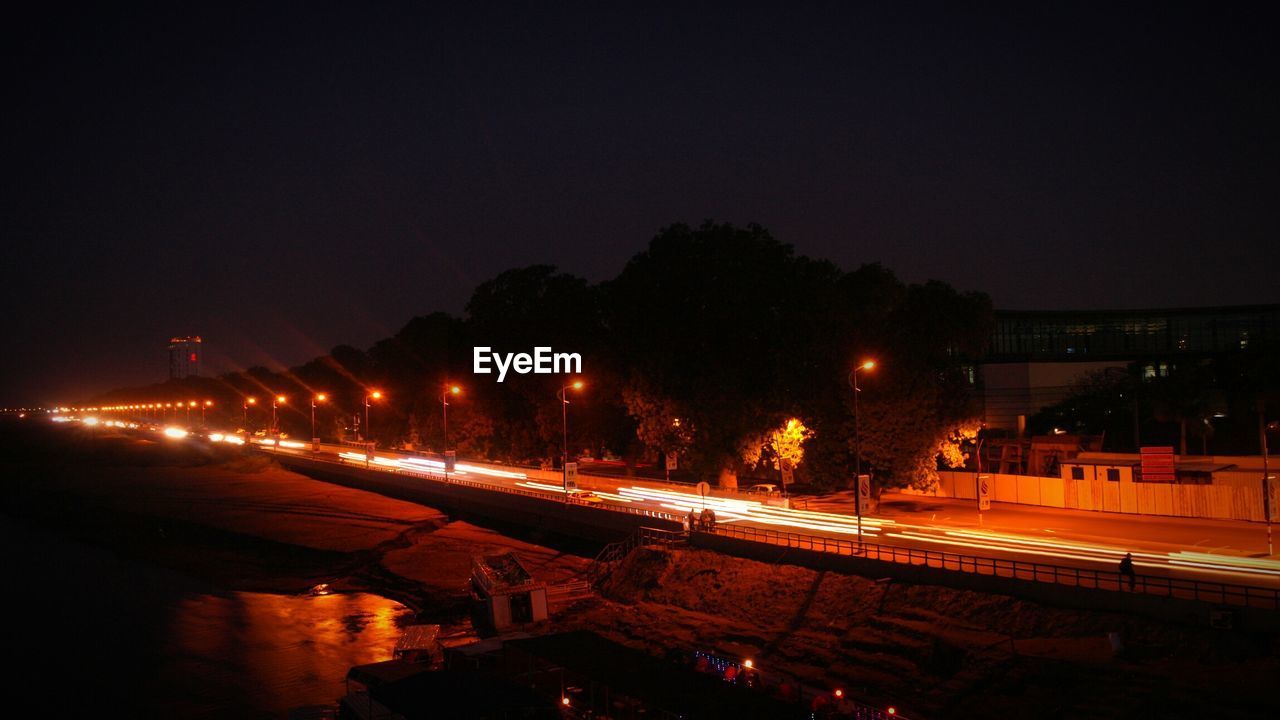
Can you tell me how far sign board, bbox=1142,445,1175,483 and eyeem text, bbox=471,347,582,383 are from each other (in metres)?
39.2

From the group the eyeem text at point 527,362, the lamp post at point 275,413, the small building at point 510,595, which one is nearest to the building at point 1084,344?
the eyeem text at point 527,362

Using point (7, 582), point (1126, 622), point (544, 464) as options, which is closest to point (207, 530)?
point (7, 582)

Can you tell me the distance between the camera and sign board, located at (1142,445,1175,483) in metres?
36.7

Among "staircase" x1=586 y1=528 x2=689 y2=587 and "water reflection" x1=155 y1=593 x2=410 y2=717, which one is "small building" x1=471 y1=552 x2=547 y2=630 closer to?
"water reflection" x1=155 y1=593 x2=410 y2=717

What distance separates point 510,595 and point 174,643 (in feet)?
41.9

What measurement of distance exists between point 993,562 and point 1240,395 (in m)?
42.8

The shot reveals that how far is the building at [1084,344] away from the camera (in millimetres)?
71188

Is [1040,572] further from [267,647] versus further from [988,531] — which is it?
[267,647]

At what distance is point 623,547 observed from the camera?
133ft

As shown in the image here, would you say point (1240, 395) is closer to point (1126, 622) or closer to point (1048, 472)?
point (1048, 472)

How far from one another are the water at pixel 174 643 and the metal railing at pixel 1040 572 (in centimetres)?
1610

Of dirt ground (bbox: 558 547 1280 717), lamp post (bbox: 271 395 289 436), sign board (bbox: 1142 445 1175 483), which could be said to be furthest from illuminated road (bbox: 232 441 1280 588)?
lamp post (bbox: 271 395 289 436)

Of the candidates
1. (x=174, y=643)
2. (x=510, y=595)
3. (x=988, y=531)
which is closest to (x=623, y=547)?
(x=510, y=595)

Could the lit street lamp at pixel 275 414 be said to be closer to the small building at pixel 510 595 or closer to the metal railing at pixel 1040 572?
the small building at pixel 510 595
